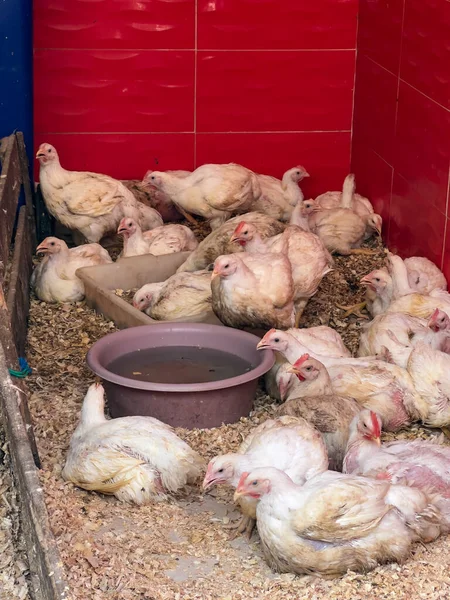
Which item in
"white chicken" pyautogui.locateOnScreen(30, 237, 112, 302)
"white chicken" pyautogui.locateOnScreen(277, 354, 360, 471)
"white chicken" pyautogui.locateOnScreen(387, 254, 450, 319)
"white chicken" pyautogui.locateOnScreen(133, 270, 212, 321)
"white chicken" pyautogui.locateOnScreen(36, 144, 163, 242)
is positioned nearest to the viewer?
"white chicken" pyautogui.locateOnScreen(277, 354, 360, 471)

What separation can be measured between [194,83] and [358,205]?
60.8 inches

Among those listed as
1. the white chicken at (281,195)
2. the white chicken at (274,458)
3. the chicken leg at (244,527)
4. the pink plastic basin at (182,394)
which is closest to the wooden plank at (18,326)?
the pink plastic basin at (182,394)

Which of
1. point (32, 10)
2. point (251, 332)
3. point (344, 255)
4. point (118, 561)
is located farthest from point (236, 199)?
point (118, 561)

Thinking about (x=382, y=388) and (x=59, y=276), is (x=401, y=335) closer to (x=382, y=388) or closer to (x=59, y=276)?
(x=382, y=388)

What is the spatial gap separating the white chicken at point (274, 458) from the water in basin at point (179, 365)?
3.22ft

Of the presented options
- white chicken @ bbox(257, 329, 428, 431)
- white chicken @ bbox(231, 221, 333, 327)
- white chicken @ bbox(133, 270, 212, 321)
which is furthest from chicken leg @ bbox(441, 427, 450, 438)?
white chicken @ bbox(133, 270, 212, 321)

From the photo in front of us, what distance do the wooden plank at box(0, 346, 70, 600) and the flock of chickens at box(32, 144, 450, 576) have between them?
43cm

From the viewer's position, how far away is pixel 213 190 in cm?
704

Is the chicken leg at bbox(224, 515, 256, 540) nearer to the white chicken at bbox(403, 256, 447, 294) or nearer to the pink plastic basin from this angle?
the pink plastic basin

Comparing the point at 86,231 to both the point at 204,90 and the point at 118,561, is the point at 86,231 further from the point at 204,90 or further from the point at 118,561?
the point at 118,561

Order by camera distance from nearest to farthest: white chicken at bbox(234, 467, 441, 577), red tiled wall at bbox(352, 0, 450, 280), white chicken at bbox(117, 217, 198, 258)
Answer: white chicken at bbox(234, 467, 441, 577) < red tiled wall at bbox(352, 0, 450, 280) < white chicken at bbox(117, 217, 198, 258)

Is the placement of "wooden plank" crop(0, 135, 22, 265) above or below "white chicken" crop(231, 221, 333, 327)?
above

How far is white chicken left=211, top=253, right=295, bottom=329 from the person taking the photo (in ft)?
18.1

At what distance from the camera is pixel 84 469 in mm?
4305
